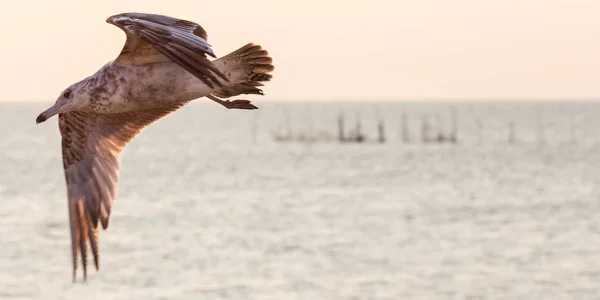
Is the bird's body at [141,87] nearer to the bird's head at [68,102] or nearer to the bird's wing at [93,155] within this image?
the bird's head at [68,102]

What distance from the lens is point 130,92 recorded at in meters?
6.81

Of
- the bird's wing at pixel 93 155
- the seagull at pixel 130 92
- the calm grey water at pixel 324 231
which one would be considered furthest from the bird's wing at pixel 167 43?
the calm grey water at pixel 324 231

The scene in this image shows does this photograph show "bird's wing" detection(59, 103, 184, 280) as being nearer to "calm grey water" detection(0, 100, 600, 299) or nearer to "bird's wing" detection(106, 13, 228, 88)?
"bird's wing" detection(106, 13, 228, 88)

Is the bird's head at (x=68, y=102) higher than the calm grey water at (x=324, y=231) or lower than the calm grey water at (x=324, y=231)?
higher

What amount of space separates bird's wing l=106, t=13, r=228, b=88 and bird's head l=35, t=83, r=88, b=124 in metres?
0.38

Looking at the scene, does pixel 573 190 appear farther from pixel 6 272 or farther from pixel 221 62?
pixel 221 62

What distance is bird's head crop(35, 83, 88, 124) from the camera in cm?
702

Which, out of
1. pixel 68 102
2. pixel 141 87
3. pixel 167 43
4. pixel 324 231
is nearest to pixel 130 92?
pixel 141 87

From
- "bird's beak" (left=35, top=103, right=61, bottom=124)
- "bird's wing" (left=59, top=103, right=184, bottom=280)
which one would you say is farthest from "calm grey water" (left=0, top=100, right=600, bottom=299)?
"bird's beak" (left=35, top=103, right=61, bottom=124)

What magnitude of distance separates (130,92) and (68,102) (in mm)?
562

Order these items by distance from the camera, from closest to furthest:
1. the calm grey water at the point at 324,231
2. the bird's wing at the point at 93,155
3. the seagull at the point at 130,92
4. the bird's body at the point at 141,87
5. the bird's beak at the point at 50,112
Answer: the seagull at the point at 130,92 → the bird's body at the point at 141,87 → the bird's beak at the point at 50,112 → the bird's wing at the point at 93,155 → the calm grey water at the point at 324,231

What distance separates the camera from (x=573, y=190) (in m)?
68.8

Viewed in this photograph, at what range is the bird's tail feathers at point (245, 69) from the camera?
265 inches

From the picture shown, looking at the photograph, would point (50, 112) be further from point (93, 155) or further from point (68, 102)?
point (93, 155)
